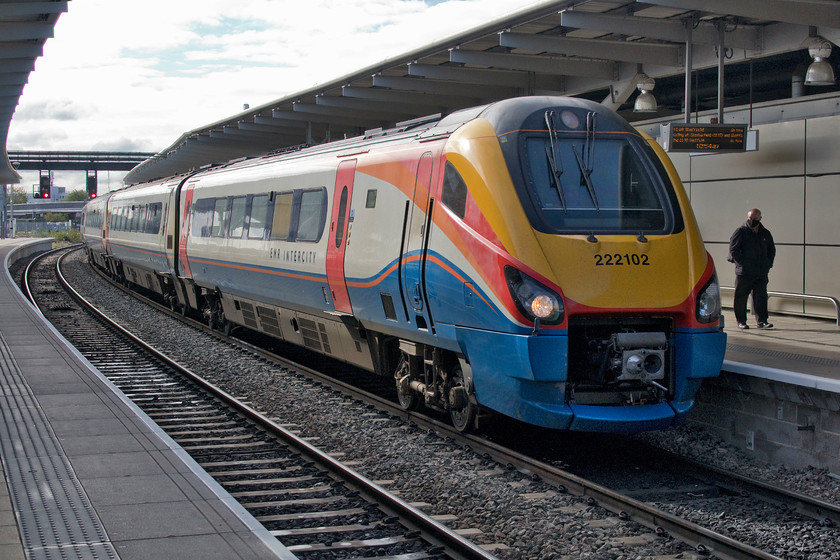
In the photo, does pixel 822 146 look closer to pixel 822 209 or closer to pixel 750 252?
pixel 822 209

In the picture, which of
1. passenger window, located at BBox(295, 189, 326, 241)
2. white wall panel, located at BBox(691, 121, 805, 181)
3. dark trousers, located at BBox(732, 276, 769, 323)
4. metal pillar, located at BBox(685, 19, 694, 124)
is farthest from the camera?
white wall panel, located at BBox(691, 121, 805, 181)

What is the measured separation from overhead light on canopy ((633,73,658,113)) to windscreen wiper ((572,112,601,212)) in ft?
21.6

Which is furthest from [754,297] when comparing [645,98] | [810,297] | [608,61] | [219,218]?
[219,218]

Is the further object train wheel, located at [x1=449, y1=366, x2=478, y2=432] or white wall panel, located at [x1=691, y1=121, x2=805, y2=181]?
white wall panel, located at [x1=691, y1=121, x2=805, y2=181]

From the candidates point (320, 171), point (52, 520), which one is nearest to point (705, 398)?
point (320, 171)

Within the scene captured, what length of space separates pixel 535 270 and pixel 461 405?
5.63 ft

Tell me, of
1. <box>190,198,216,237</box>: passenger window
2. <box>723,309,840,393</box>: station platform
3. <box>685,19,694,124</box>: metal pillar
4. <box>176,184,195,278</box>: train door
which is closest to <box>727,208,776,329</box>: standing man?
<box>723,309,840,393</box>: station platform

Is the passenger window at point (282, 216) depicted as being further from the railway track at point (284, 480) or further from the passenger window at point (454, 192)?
the passenger window at point (454, 192)

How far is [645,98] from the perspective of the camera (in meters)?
14.0

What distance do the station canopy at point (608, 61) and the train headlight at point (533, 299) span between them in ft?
17.4

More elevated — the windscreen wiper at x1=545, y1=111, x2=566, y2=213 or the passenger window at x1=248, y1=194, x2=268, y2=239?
the windscreen wiper at x1=545, y1=111, x2=566, y2=213

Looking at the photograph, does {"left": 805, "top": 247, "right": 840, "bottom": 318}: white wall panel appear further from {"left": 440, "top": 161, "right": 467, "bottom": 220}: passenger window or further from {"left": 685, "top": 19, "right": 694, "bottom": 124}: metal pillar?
{"left": 440, "top": 161, "right": 467, "bottom": 220}: passenger window

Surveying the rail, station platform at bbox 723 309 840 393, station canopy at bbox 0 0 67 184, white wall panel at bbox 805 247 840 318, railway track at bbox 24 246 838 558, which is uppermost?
station canopy at bbox 0 0 67 184

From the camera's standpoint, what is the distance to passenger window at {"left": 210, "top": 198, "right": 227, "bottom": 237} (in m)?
14.8
